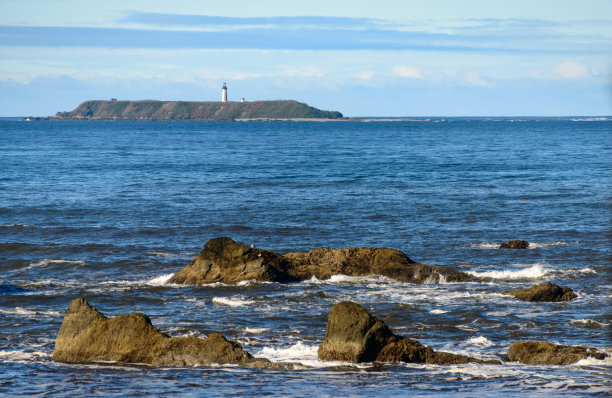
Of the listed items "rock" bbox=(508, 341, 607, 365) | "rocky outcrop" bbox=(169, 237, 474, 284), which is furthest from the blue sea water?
"rocky outcrop" bbox=(169, 237, 474, 284)

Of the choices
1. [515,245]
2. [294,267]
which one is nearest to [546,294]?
[294,267]

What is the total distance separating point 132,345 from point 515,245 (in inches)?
744

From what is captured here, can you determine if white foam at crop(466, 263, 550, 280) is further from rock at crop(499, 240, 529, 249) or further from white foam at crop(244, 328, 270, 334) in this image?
white foam at crop(244, 328, 270, 334)

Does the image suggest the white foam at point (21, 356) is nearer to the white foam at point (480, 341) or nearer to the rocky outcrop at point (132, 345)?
the rocky outcrop at point (132, 345)

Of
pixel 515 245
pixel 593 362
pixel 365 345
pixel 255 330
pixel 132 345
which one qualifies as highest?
pixel 515 245

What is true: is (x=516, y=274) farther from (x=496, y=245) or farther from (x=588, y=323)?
(x=588, y=323)

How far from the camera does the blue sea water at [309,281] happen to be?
49.7ft

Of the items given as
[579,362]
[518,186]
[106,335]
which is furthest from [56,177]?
[579,362]

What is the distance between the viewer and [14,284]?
2536 cm

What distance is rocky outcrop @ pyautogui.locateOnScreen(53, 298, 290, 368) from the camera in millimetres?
16375

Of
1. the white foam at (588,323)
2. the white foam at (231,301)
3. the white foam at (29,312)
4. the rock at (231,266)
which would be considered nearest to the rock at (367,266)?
the rock at (231,266)

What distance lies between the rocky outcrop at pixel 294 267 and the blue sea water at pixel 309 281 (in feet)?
1.78

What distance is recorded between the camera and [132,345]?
55.2 ft

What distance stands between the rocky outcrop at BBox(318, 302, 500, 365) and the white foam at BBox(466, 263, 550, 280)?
976cm
